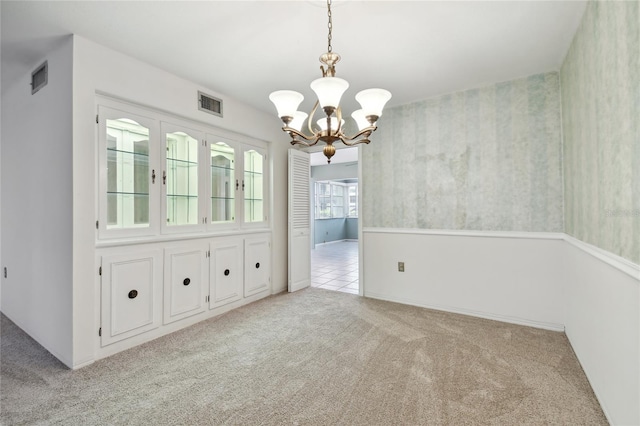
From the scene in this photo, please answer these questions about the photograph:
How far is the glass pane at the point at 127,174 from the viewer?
2.52m

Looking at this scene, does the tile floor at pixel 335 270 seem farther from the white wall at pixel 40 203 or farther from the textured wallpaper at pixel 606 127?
the white wall at pixel 40 203

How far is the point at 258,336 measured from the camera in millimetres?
2777

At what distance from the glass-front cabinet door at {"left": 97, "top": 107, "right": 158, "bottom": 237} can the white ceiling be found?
0.59m

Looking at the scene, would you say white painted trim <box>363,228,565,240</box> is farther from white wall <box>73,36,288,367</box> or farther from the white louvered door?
white wall <box>73,36,288,367</box>

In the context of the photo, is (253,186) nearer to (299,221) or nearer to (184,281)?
(299,221)

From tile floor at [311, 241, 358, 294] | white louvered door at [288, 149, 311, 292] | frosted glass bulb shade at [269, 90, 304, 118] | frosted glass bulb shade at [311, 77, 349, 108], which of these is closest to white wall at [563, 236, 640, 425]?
frosted glass bulb shade at [311, 77, 349, 108]

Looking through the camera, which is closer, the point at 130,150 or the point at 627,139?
the point at 627,139

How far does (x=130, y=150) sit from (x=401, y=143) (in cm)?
294

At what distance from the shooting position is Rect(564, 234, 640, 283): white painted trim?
1.35 m

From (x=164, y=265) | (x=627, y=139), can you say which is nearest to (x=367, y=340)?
(x=164, y=265)

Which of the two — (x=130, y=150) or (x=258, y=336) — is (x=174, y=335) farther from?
(x=130, y=150)

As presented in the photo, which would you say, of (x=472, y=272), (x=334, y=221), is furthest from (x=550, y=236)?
(x=334, y=221)

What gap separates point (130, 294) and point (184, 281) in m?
0.52

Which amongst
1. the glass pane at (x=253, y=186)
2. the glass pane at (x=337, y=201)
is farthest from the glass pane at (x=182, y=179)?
the glass pane at (x=337, y=201)
